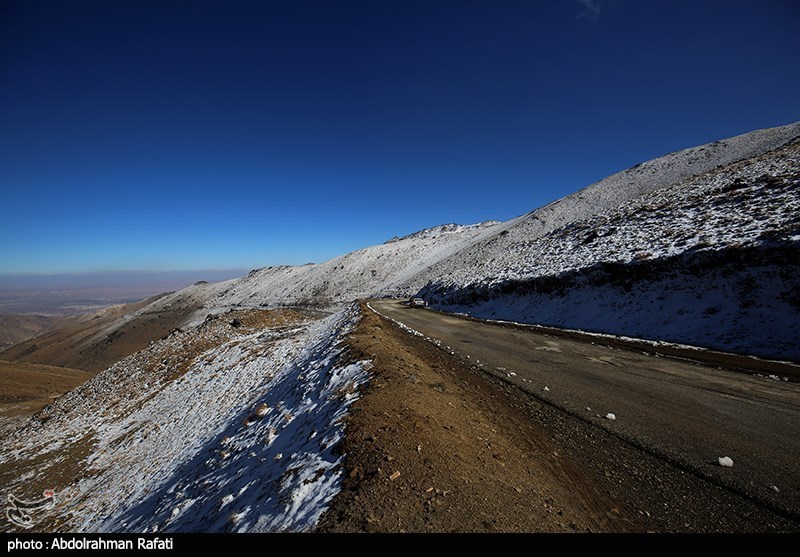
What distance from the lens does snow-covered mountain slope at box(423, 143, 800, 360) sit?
1313 cm

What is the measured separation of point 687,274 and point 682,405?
13421 millimetres

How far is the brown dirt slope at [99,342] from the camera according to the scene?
58.7 m

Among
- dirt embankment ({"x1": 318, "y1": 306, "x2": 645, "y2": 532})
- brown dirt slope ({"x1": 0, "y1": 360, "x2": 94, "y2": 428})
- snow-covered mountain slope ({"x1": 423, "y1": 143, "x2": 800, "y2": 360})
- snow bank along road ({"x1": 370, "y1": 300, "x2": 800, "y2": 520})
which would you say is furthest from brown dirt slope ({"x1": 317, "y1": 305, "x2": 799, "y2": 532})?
brown dirt slope ({"x1": 0, "y1": 360, "x2": 94, "y2": 428})

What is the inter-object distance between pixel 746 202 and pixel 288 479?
106 ft

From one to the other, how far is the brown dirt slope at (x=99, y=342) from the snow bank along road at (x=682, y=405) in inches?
2657

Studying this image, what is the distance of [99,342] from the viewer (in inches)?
2704

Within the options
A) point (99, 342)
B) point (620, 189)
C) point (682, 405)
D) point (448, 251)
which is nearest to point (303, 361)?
point (682, 405)

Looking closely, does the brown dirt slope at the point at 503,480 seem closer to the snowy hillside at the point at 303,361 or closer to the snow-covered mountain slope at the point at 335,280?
the snowy hillside at the point at 303,361

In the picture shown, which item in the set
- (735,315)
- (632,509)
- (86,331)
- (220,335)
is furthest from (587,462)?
(86,331)

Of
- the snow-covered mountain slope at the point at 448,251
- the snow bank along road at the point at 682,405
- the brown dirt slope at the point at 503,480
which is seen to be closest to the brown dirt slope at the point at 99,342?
the snow-covered mountain slope at the point at 448,251

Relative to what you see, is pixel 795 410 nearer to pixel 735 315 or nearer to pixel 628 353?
pixel 628 353

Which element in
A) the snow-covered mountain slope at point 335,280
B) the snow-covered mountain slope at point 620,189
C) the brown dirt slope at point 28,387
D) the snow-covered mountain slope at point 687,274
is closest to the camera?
the snow-covered mountain slope at point 687,274

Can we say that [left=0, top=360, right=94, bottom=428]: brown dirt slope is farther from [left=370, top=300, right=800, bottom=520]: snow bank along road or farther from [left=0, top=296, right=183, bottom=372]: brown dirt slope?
[left=370, top=300, right=800, bottom=520]: snow bank along road

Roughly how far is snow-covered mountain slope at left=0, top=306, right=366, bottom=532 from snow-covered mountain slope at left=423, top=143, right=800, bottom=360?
48.9 ft
